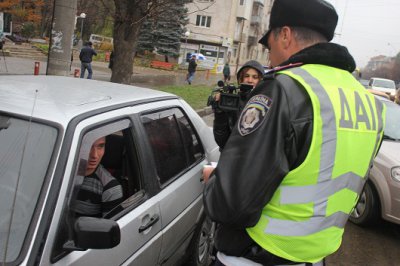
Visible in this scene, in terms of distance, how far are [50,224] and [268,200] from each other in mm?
882

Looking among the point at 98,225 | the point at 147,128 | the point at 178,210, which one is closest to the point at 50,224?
the point at 98,225

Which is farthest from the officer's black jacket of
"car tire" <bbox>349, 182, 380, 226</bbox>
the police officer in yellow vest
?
"car tire" <bbox>349, 182, 380, 226</bbox>

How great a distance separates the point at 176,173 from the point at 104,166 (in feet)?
1.62

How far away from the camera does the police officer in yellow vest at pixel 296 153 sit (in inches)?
60.1

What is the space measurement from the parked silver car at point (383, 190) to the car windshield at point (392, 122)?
0.55 ft

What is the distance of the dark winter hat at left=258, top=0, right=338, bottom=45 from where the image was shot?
1687 mm

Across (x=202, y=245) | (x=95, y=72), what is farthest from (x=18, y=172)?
(x=95, y=72)

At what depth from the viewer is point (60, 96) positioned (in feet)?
7.77

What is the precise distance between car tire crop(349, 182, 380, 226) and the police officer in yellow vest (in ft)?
12.1

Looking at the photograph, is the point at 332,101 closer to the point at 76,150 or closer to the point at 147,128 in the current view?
the point at 76,150

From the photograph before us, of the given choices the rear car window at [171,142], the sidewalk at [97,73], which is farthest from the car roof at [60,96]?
the sidewalk at [97,73]

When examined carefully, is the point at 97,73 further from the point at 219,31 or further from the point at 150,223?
the point at 219,31

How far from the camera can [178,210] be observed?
114 inches

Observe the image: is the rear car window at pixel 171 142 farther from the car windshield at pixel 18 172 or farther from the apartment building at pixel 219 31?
the apartment building at pixel 219 31
